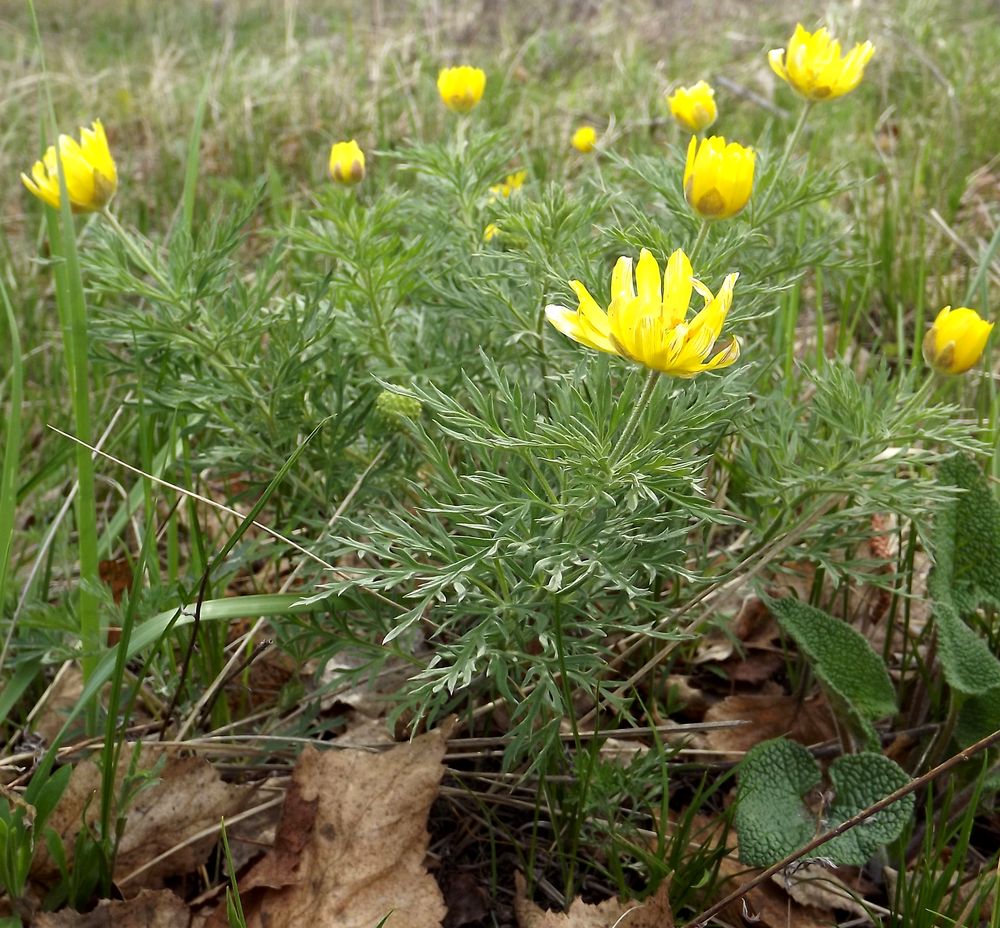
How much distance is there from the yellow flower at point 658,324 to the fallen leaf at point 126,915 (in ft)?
2.73

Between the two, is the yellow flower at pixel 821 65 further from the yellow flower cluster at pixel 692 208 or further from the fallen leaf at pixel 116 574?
the fallen leaf at pixel 116 574

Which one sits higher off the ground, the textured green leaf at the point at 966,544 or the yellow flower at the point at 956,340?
the yellow flower at the point at 956,340

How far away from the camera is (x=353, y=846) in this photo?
125 cm

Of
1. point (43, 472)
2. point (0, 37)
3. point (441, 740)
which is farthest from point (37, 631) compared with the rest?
point (0, 37)

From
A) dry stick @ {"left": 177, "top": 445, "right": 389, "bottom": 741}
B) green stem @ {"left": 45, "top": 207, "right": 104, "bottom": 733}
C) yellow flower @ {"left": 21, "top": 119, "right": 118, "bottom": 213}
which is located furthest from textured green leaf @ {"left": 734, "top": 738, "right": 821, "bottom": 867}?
yellow flower @ {"left": 21, "top": 119, "right": 118, "bottom": 213}

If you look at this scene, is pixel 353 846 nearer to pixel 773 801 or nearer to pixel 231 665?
pixel 231 665

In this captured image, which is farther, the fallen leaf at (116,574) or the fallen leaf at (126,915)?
the fallen leaf at (116,574)

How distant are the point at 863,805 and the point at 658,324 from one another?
2.23ft

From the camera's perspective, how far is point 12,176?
361cm

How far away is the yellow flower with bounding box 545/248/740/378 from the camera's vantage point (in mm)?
966

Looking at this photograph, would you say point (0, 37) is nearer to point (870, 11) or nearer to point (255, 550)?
point (870, 11)

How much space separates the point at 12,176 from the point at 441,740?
3214 millimetres

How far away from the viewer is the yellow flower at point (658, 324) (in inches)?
38.0

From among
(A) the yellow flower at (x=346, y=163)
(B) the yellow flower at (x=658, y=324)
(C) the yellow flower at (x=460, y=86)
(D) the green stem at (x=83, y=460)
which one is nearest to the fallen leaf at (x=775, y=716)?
(B) the yellow flower at (x=658, y=324)
